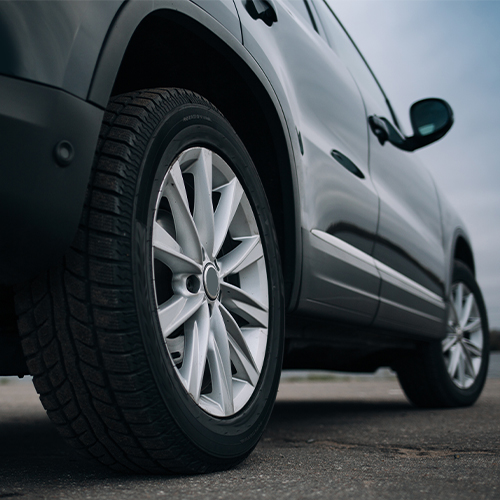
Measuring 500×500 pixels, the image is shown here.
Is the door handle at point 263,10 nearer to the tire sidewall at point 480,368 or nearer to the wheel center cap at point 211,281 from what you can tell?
the wheel center cap at point 211,281

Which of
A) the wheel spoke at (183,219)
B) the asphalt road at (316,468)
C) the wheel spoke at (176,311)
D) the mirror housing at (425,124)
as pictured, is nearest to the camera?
the asphalt road at (316,468)

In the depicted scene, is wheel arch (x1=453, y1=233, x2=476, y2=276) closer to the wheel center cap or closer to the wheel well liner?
the wheel well liner

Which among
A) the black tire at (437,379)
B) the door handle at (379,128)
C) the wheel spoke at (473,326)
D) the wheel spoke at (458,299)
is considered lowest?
the black tire at (437,379)

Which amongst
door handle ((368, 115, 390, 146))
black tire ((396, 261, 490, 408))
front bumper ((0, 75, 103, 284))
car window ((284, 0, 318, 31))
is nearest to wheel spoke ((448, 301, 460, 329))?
black tire ((396, 261, 490, 408))

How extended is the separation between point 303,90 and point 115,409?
1.23 metres

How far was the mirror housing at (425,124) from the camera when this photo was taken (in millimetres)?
2912

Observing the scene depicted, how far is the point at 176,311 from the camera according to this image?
1.31 m

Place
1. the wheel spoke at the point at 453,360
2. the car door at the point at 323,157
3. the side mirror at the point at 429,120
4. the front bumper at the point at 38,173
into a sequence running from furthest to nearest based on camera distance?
the wheel spoke at the point at 453,360, the side mirror at the point at 429,120, the car door at the point at 323,157, the front bumper at the point at 38,173

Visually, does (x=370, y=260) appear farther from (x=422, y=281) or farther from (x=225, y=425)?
(x=225, y=425)

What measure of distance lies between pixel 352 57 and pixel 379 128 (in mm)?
458

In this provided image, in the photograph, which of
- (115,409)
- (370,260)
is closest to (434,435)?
(370,260)

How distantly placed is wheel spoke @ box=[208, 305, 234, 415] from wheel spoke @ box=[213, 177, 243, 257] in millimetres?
192

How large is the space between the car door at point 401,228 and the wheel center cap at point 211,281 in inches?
43.4

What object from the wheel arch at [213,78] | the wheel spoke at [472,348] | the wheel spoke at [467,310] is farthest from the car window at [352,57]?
the wheel spoke at [472,348]
